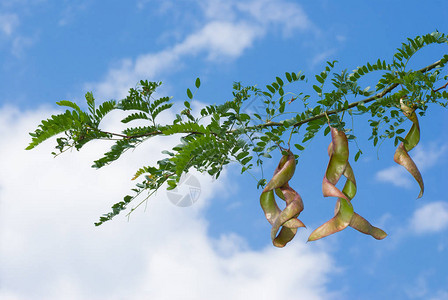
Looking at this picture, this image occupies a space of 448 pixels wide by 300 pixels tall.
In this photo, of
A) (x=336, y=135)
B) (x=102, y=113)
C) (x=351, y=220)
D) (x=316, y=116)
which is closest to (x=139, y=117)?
(x=102, y=113)

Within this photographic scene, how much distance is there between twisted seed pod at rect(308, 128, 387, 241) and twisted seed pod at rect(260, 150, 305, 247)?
112 mm

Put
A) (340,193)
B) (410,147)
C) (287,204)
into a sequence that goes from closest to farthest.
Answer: (340,193)
(287,204)
(410,147)

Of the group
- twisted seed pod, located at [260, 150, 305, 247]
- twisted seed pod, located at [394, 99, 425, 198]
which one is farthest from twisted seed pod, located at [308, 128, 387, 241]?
twisted seed pod, located at [394, 99, 425, 198]

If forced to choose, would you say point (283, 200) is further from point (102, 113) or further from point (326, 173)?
point (102, 113)

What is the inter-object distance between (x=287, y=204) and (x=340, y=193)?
21 centimetres

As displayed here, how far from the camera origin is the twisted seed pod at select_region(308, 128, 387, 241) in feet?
6.51

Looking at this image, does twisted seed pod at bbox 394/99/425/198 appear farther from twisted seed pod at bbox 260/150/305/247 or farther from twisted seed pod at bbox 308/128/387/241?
twisted seed pod at bbox 260/150/305/247

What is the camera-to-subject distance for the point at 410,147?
2.45 meters

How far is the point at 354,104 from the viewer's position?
256cm

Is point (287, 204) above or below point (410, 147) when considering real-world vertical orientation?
below

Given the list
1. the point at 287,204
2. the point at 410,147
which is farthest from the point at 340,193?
the point at 410,147

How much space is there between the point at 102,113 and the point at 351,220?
4.84ft

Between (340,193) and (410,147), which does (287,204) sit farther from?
(410,147)

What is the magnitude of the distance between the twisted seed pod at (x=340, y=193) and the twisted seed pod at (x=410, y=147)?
0.36 metres
